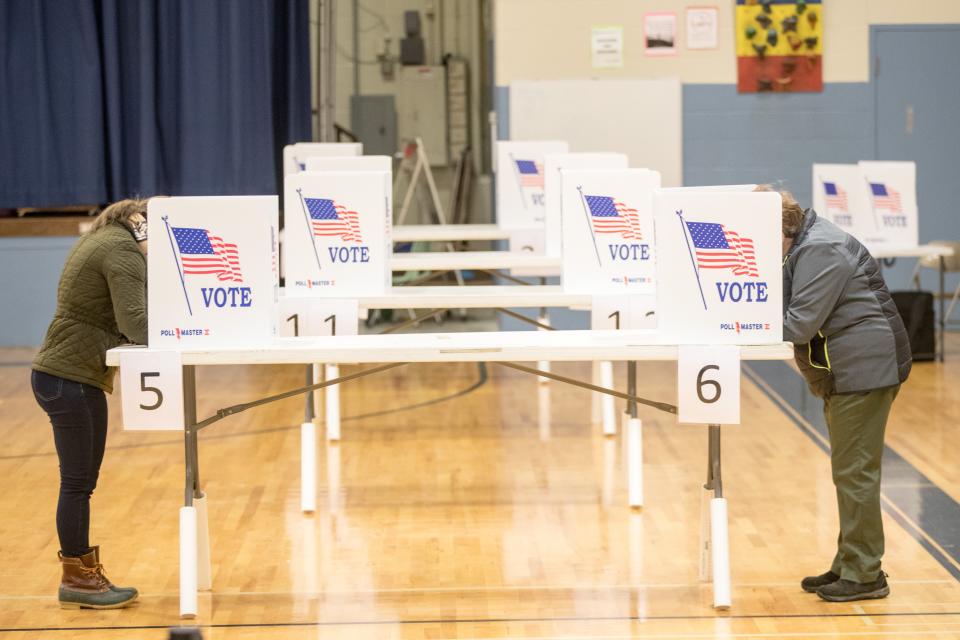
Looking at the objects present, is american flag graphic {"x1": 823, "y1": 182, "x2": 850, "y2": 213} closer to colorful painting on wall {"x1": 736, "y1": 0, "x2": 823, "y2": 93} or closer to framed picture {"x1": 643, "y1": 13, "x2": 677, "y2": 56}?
colorful painting on wall {"x1": 736, "y1": 0, "x2": 823, "y2": 93}

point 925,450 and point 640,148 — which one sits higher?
point 640,148

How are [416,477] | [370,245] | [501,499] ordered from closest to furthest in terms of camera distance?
[370,245]
[501,499]
[416,477]

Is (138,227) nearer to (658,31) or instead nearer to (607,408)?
(607,408)

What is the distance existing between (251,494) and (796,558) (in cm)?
208

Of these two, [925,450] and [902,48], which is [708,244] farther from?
[902,48]

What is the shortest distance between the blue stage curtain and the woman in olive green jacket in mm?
4864

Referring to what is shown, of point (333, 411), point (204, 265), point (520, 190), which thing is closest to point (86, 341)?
point (204, 265)

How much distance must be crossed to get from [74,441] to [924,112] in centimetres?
662

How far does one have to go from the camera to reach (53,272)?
28.2 ft

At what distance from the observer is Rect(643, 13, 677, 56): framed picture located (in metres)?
8.37

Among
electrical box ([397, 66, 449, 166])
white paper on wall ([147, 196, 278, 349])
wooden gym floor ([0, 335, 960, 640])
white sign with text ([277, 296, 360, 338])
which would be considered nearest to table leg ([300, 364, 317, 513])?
wooden gym floor ([0, 335, 960, 640])

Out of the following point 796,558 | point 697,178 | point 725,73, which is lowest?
point 796,558

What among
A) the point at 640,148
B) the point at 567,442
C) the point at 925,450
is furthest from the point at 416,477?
the point at 640,148

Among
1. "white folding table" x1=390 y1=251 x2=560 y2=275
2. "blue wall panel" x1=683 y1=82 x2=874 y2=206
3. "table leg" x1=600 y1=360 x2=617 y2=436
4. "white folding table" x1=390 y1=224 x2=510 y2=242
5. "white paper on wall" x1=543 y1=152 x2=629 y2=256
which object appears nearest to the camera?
"white folding table" x1=390 y1=251 x2=560 y2=275
